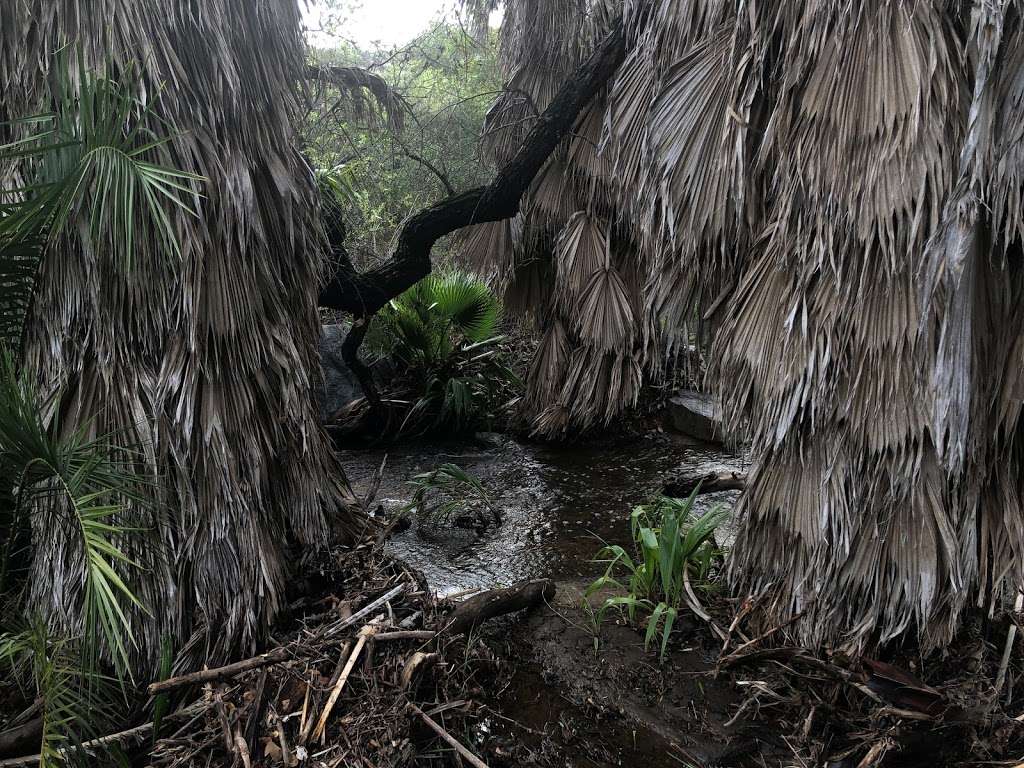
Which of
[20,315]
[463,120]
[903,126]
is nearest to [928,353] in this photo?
[903,126]

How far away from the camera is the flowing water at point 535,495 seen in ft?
14.2

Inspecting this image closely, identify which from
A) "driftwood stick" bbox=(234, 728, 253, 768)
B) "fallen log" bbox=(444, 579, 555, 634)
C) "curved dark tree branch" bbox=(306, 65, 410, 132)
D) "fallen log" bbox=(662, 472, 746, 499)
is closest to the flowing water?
"fallen log" bbox=(662, 472, 746, 499)

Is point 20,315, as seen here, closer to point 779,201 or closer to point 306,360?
point 306,360

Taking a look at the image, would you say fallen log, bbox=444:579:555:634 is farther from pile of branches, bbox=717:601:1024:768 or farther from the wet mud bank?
pile of branches, bbox=717:601:1024:768

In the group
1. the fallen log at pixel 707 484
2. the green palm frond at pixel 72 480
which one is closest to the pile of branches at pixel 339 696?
the green palm frond at pixel 72 480

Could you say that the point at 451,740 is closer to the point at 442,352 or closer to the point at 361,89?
the point at 442,352

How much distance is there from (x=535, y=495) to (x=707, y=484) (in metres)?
1.52

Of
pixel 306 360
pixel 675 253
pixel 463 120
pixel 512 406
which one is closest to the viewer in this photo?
pixel 675 253

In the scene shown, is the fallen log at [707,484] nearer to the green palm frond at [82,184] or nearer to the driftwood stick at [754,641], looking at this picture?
the driftwood stick at [754,641]

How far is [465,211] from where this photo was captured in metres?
5.76

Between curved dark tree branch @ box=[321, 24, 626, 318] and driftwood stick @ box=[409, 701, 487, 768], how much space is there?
139 inches

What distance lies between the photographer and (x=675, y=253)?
3.22 metres

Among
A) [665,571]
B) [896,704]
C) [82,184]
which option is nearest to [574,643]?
[665,571]

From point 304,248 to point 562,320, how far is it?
3534 mm
